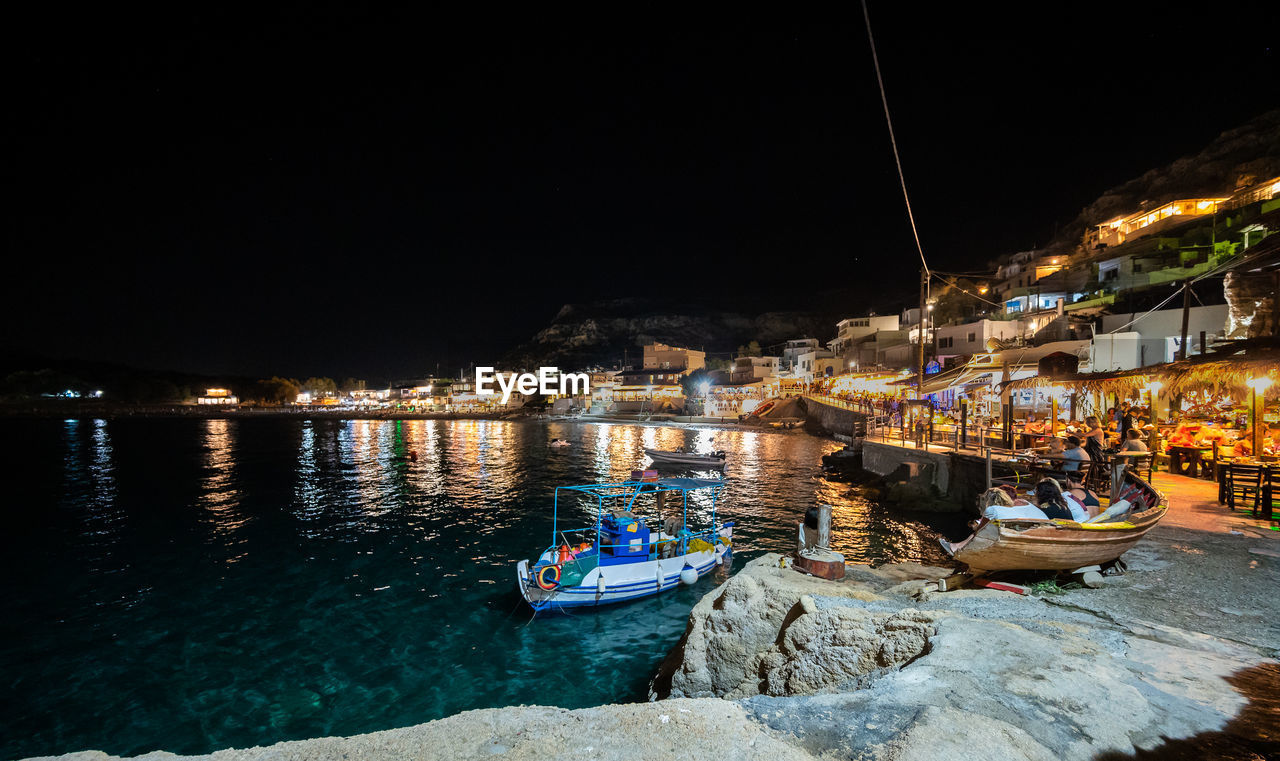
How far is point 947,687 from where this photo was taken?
478cm

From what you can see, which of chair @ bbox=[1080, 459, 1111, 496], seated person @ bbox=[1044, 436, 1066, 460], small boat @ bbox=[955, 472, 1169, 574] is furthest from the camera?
seated person @ bbox=[1044, 436, 1066, 460]

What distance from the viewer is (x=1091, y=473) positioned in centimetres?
1383

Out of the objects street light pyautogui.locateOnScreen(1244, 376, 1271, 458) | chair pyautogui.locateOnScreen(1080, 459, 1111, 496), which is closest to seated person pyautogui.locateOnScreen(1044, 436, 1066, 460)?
street light pyautogui.locateOnScreen(1244, 376, 1271, 458)

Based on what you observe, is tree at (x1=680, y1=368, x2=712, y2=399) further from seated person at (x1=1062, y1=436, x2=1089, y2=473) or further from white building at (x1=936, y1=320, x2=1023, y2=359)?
seated person at (x1=1062, y1=436, x2=1089, y2=473)

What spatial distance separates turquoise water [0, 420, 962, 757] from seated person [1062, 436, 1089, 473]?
Result: 17.4 feet

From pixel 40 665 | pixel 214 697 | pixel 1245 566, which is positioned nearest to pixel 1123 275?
pixel 1245 566

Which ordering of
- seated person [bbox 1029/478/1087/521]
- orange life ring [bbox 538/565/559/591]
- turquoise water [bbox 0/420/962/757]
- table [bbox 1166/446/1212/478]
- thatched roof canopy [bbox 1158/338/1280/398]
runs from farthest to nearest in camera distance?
table [bbox 1166/446/1212/478], thatched roof canopy [bbox 1158/338/1280/398], orange life ring [bbox 538/565/559/591], turquoise water [bbox 0/420/962/757], seated person [bbox 1029/478/1087/521]

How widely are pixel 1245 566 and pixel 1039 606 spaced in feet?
15.4

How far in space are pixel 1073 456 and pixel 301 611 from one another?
20784 millimetres

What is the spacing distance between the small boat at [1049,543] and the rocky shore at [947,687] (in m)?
0.56

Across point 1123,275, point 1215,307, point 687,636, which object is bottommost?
point 687,636

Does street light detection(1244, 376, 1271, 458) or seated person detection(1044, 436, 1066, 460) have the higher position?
street light detection(1244, 376, 1271, 458)

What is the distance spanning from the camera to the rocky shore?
400 cm

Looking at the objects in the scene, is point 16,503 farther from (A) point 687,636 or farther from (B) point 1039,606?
(B) point 1039,606
